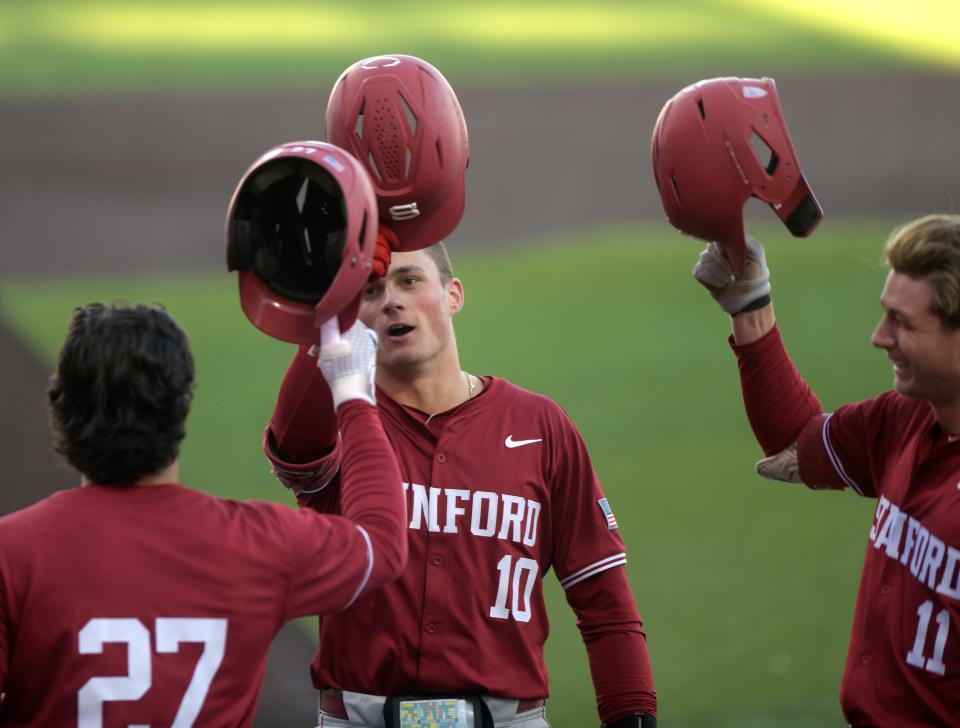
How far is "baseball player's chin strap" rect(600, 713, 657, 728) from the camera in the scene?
3250 mm

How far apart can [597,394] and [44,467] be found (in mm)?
3999

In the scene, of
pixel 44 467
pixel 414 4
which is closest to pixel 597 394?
pixel 44 467

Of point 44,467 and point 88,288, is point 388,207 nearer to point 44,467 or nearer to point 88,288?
point 44,467

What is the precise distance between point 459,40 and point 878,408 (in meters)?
15.8

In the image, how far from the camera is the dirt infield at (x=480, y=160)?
43.4ft

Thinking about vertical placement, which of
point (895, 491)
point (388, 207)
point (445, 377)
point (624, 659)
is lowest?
point (624, 659)

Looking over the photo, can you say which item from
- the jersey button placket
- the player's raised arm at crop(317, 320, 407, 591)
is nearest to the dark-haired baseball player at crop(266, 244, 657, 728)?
the jersey button placket

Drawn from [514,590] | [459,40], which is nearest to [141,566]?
[514,590]

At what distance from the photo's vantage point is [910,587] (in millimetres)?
2748

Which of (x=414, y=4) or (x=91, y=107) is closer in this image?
(x=91, y=107)

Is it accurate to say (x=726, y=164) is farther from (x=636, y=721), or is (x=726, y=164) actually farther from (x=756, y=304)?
(x=636, y=721)

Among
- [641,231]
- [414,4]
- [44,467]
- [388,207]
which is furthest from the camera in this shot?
[414,4]

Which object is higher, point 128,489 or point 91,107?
point 91,107

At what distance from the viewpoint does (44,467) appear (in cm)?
828
